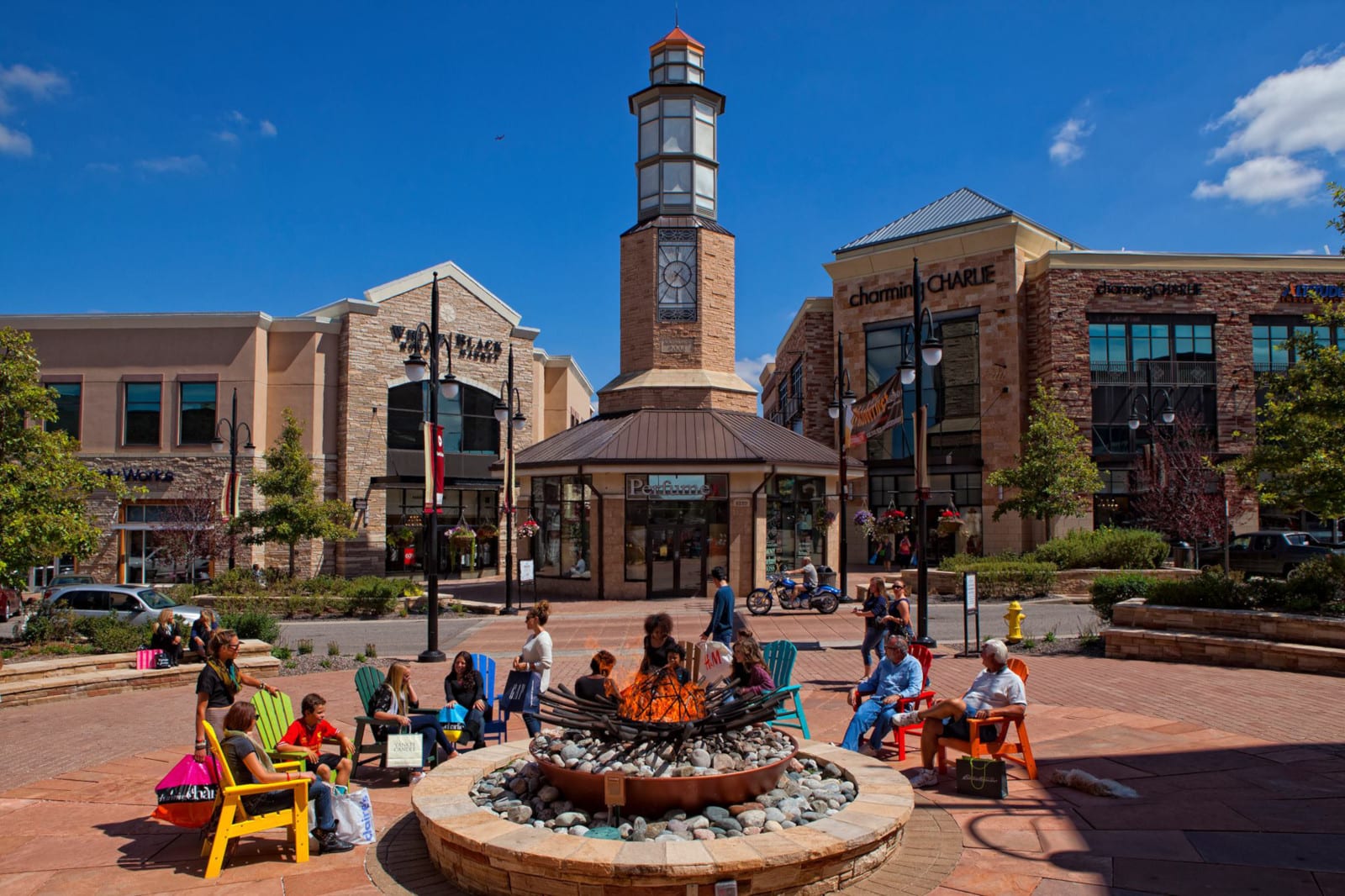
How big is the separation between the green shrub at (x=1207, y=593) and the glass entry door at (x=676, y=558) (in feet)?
43.7

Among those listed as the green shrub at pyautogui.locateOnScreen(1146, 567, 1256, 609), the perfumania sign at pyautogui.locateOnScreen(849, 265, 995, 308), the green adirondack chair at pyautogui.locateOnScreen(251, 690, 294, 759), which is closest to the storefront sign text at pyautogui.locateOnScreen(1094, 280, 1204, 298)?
the perfumania sign at pyautogui.locateOnScreen(849, 265, 995, 308)

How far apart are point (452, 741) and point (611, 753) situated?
2582 mm

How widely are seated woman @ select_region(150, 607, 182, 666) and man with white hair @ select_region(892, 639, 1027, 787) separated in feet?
36.8

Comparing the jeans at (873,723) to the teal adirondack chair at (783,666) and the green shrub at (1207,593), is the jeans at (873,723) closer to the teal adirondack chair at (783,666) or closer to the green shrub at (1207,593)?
the teal adirondack chair at (783,666)

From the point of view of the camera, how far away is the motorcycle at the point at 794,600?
21734 millimetres

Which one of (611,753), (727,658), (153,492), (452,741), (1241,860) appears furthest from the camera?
(153,492)

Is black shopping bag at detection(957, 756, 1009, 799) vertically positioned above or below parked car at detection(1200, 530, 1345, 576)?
below

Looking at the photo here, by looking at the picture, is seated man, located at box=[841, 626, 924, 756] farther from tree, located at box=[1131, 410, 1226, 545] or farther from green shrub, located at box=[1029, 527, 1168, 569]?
green shrub, located at box=[1029, 527, 1168, 569]

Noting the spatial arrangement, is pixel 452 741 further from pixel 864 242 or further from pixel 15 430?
pixel 864 242

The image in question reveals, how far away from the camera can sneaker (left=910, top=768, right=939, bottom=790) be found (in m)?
7.45

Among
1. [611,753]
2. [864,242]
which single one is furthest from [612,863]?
[864,242]

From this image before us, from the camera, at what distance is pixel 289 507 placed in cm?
2675

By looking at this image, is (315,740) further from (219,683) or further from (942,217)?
(942,217)

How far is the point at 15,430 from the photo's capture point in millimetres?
14203
